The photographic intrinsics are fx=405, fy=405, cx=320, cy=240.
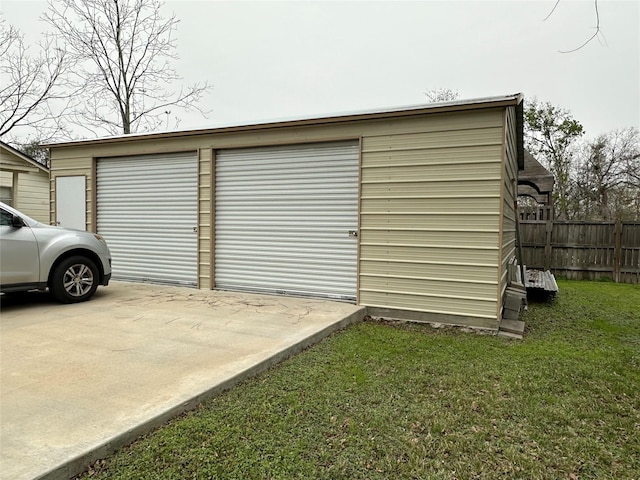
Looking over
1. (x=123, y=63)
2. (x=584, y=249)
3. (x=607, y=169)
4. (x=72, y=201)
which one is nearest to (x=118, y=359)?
(x=72, y=201)

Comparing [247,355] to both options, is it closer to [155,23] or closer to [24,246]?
[24,246]

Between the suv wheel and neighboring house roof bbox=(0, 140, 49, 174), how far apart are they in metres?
7.31

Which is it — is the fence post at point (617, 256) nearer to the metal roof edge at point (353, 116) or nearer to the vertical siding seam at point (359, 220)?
the metal roof edge at point (353, 116)

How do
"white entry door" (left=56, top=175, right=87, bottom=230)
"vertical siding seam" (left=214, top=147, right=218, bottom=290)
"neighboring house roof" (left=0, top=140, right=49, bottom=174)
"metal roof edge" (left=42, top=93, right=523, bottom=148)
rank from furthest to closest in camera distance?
1. "neighboring house roof" (left=0, top=140, right=49, bottom=174)
2. "white entry door" (left=56, top=175, right=87, bottom=230)
3. "vertical siding seam" (left=214, top=147, right=218, bottom=290)
4. "metal roof edge" (left=42, top=93, right=523, bottom=148)

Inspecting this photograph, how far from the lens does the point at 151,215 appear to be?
7293 millimetres

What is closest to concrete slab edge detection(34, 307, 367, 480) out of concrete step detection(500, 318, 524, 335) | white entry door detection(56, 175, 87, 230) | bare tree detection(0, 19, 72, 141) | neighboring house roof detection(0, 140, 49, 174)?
concrete step detection(500, 318, 524, 335)

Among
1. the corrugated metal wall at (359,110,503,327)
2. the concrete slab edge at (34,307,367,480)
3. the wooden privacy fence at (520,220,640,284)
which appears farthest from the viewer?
the wooden privacy fence at (520,220,640,284)

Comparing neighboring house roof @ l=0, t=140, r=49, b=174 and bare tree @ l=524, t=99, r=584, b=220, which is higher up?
bare tree @ l=524, t=99, r=584, b=220

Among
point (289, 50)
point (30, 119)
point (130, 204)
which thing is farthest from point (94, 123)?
point (130, 204)

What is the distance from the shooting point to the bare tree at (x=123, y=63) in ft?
50.1

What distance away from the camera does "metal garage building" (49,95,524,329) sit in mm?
4922

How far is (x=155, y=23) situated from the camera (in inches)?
615

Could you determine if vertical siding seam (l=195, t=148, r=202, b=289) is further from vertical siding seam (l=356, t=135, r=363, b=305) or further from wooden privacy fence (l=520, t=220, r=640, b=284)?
wooden privacy fence (l=520, t=220, r=640, b=284)

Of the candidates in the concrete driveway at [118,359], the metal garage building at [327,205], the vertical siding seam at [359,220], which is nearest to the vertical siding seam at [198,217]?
the metal garage building at [327,205]
